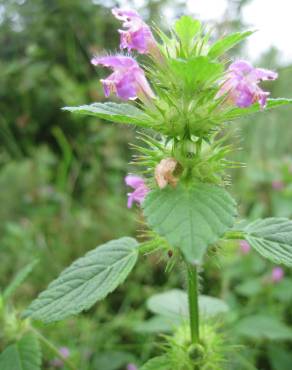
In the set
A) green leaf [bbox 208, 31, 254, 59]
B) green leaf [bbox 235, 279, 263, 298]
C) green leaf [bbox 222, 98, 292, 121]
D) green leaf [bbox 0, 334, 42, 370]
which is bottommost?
green leaf [bbox 235, 279, 263, 298]

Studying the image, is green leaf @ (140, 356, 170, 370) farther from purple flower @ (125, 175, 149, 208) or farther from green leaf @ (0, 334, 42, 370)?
purple flower @ (125, 175, 149, 208)

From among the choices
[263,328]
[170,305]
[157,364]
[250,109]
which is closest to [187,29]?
[250,109]

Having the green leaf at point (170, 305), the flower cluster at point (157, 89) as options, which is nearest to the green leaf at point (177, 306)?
the green leaf at point (170, 305)

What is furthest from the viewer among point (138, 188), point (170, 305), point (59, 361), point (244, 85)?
point (59, 361)

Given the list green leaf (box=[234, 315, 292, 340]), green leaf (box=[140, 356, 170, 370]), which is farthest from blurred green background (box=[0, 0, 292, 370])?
green leaf (box=[140, 356, 170, 370])

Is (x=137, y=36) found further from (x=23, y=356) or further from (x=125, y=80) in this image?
(x=23, y=356)

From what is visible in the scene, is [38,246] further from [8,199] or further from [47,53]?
[47,53]
